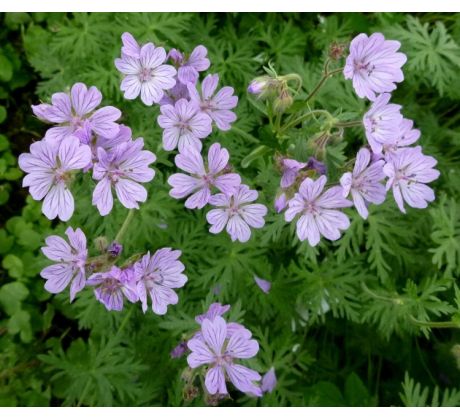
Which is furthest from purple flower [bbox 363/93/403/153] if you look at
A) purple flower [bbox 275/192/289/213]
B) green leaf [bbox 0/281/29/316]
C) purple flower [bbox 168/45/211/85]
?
green leaf [bbox 0/281/29/316]

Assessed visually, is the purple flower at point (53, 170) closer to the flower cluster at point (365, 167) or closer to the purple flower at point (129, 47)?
the purple flower at point (129, 47)

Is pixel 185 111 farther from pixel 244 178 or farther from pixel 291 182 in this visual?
pixel 244 178

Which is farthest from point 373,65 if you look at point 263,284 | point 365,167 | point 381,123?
point 263,284

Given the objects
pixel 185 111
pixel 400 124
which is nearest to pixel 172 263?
pixel 185 111

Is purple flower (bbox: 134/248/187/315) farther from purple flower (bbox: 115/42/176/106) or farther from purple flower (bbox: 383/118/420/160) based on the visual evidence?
purple flower (bbox: 383/118/420/160)

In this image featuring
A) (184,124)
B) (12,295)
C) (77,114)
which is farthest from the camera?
(12,295)

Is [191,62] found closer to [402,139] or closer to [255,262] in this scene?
[402,139]

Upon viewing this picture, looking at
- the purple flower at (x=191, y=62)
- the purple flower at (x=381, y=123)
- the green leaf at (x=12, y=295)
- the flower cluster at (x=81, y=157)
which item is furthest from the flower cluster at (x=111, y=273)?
the green leaf at (x=12, y=295)
